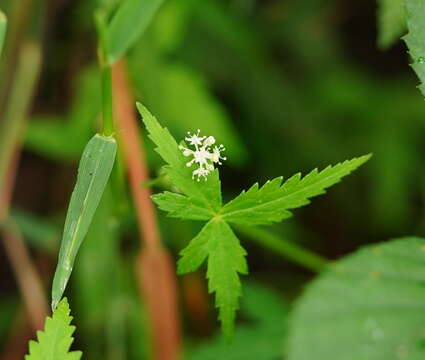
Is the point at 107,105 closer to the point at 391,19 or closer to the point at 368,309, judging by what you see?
the point at 368,309

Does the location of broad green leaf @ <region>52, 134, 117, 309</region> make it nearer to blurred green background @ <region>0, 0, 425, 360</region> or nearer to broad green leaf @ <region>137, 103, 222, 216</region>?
broad green leaf @ <region>137, 103, 222, 216</region>

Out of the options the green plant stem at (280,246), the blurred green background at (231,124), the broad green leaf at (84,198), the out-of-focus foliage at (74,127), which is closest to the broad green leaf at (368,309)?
the green plant stem at (280,246)

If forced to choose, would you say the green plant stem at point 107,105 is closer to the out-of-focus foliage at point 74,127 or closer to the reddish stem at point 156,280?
the reddish stem at point 156,280

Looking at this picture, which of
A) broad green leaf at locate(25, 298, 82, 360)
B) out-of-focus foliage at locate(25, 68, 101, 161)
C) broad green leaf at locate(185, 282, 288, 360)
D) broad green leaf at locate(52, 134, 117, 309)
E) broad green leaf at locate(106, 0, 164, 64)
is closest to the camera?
broad green leaf at locate(25, 298, 82, 360)

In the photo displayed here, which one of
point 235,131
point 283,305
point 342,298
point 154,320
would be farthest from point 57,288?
point 235,131

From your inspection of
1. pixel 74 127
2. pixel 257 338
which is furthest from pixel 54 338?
pixel 74 127

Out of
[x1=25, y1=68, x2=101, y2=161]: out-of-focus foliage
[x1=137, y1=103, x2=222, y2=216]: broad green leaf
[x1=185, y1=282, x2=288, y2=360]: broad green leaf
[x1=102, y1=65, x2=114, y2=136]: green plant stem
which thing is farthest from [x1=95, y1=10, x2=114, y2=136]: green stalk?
[x1=185, y1=282, x2=288, y2=360]: broad green leaf
